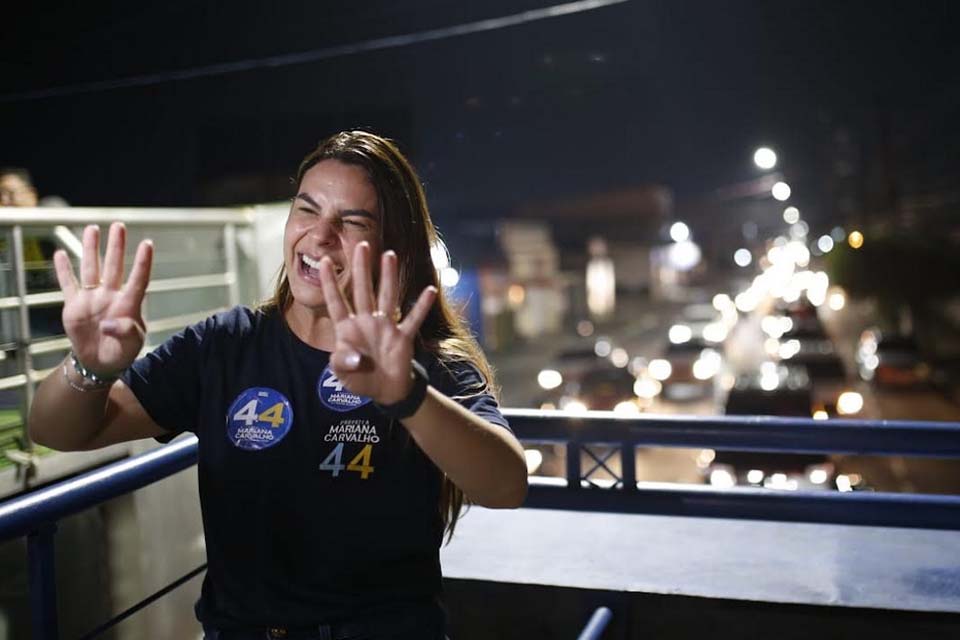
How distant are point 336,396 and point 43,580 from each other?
1242mm

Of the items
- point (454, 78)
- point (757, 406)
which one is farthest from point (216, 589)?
point (757, 406)

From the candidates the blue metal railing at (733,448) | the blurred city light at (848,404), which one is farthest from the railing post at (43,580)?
the blurred city light at (848,404)

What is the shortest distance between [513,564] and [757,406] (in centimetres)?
801

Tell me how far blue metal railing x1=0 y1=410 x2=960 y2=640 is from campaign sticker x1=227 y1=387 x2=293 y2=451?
1.20 meters

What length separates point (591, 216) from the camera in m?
59.9

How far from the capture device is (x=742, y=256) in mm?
114750

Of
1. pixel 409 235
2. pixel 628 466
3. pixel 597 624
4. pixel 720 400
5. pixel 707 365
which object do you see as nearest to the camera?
pixel 409 235

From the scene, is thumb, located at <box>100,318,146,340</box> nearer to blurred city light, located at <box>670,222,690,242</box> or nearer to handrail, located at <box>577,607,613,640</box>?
handrail, located at <box>577,607,613,640</box>

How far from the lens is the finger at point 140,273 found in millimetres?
1727

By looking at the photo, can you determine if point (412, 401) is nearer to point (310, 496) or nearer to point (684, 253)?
point (310, 496)

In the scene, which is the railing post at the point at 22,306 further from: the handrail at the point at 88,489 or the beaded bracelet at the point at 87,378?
the beaded bracelet at the point at 87,378

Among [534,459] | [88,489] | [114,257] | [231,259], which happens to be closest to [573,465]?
[88,489]

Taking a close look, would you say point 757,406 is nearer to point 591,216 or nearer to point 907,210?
point 907,210

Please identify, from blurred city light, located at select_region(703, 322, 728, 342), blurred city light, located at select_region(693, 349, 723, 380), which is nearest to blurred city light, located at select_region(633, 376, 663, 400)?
blurred city light, located at select_region(693, 349, 723, 380)
